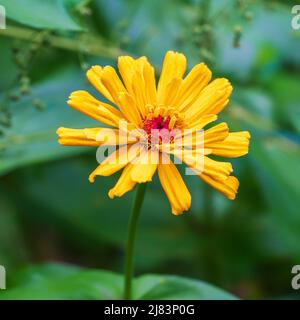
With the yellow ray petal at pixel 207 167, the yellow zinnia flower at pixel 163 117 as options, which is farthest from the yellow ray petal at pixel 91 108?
the yellow ray petal at pixel 207 167

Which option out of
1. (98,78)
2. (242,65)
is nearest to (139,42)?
(242,65)

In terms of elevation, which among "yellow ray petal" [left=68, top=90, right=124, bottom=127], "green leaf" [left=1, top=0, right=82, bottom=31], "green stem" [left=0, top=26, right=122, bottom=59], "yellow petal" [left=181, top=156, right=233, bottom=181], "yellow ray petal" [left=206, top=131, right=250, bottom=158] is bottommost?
"yellow petal" [left=181, top=156, right=233, bottom=181]

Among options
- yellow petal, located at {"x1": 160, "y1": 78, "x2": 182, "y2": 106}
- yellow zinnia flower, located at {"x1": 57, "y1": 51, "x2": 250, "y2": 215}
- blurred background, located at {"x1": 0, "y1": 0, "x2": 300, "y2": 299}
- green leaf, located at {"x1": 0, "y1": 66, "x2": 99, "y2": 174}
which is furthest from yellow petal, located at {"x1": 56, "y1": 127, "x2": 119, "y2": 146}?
blurred background, located at {"x1": 0, "y1": 0, "x2": 300, "y2": 299}

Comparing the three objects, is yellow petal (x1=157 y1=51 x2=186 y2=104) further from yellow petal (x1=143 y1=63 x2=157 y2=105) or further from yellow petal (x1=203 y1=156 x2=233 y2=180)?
yellow petal (x1=203 y1=156 x2=233 y2=180)

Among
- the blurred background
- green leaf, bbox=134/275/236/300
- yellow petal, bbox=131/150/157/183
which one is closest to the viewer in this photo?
yellow petal, bbox=131/150/157/183

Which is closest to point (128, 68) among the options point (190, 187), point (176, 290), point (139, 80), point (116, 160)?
point (139, 80)

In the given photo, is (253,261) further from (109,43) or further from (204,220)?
(109,43)

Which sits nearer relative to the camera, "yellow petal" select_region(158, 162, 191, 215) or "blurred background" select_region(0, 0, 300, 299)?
"yellow petal" select_region(158, 162, 191, 215)

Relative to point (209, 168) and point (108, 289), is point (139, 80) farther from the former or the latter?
point (108, 289)
